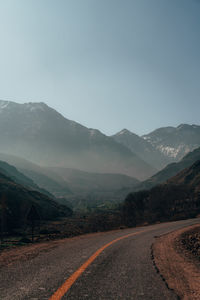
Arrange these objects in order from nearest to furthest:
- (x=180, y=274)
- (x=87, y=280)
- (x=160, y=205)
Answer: (x=87, y=280), (x=180, y=274), (x=160, y=205)

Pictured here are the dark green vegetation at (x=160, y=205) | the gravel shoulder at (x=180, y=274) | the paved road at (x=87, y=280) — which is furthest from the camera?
the dark green vegetation at (x=160, y=205)

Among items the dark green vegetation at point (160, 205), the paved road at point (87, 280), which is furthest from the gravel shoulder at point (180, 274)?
the dark green vegetation at point (160, 205)

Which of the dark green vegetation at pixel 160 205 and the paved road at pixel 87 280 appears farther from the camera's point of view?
the dark green vegetation at pixel 160 205

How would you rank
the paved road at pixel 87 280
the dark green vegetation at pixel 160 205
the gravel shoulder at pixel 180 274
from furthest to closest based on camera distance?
1. the dark green vegetation at pixel 160 205
2. the gravel shoulder at pixel 180 274
3. the paved road at pixel 87 280

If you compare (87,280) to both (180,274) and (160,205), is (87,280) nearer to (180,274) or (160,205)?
(180,274)

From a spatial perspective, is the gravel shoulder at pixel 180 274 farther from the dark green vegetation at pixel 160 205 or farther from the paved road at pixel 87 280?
the dark green vegetation at pixel 160 205

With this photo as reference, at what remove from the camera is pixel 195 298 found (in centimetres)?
603

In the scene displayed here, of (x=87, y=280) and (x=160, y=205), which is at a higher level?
(x=87, y=280)

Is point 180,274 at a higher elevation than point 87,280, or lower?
lower

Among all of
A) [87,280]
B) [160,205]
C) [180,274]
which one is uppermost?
[87,280]

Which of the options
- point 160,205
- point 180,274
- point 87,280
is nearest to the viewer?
point 87,280

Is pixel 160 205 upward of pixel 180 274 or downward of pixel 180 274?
downward

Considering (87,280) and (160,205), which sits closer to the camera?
(87,280)

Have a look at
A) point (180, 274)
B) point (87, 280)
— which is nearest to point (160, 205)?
point (180, 274)
